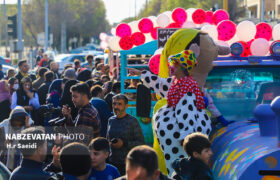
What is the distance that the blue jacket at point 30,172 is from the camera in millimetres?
4359

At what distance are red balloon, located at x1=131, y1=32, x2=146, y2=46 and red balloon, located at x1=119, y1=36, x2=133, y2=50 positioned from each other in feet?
0.33

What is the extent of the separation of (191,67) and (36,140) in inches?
69.4

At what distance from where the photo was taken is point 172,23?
12.2 meters

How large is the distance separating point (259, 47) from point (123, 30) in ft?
18.9

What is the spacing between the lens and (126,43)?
37.6 ft

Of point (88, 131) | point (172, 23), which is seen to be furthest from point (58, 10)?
point (88, 131)

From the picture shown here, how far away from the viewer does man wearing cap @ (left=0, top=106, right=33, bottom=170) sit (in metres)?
6.09

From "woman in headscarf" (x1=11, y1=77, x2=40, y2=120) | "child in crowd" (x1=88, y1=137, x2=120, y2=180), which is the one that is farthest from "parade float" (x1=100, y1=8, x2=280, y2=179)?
"woman in headscarf" (x1=11, y1=77, x2=40, y2=120)

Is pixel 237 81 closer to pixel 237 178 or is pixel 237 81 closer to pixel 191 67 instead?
pixel 191 67

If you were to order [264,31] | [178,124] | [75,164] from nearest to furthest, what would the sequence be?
[75,164] → [178,124] → [264,31]

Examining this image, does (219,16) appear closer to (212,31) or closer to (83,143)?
(212,31)

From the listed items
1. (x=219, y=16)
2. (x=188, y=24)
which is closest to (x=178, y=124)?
(x=188, y=24)

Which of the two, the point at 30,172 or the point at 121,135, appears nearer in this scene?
the point at 30,172

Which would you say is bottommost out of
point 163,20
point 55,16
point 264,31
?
point 264,31
